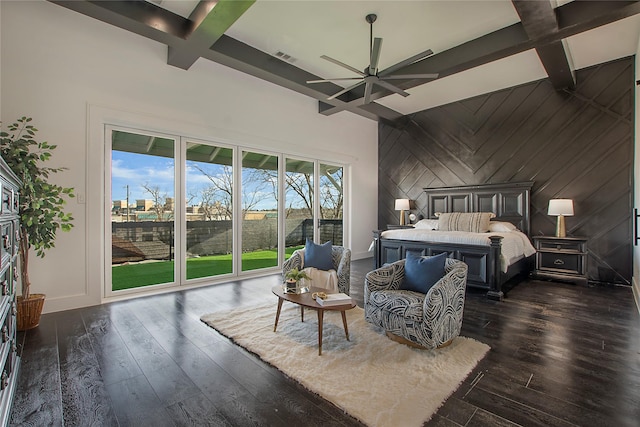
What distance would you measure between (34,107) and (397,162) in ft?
21.2

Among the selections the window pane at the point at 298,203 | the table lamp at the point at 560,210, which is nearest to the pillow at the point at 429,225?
the table lamp at the point at 560,210

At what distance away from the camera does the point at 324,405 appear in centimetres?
182

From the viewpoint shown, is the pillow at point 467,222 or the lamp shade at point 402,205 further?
the lamp shade at point 402,205

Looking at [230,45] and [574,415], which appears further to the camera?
[230,45]

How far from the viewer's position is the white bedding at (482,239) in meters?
4.13

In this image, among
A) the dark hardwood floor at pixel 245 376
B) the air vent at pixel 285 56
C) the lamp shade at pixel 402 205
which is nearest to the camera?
the dark hardwood floor at pixel 245 376

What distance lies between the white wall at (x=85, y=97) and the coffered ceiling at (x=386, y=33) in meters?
0.48

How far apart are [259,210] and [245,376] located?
3.69 metres

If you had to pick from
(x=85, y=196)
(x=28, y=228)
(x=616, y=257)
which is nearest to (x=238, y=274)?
(x=85, y=196)

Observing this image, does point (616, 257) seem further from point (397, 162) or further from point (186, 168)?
point (186, 168)

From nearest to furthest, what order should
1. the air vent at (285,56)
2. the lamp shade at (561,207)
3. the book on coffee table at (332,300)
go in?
the book on coffee table at (332,300) < the air vent at (285,56) < the lamp shade at (561,207)

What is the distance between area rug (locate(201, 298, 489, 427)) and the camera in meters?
1.81

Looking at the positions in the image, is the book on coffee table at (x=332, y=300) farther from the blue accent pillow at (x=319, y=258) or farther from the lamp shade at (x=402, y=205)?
the lamp shade at (x=402, y=205)

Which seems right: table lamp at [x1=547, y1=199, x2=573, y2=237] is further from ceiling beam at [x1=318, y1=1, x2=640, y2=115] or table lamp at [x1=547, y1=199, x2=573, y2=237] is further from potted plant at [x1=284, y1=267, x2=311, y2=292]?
potted plant at [x1=284, y1=267, x2=311, y2=292]
